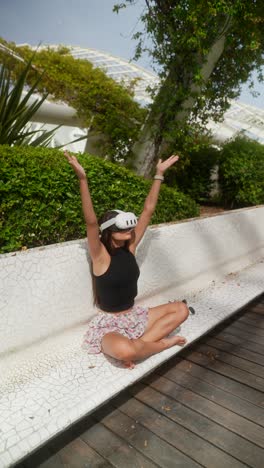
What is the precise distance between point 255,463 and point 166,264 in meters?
2.11

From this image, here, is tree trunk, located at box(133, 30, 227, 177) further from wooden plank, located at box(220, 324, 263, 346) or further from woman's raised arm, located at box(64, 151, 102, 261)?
woman's raised arm, located at box(64, 151, 102, 261)

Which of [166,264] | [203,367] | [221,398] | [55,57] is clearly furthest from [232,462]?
[55,57]

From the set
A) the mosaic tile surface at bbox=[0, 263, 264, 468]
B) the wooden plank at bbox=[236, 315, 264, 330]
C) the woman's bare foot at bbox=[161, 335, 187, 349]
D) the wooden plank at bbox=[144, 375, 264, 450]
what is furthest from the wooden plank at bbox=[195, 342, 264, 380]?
the wooden plank at bbox=[236, 315, 264, 330]

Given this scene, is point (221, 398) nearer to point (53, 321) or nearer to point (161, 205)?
point (53, 321)

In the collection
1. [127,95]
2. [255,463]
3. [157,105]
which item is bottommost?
[255,463]

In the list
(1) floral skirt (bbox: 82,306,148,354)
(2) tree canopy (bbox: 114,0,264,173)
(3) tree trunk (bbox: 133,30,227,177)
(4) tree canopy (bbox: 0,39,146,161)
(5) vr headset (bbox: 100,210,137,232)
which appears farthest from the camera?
Answer: (4) tree canopy (bbox: 0,39,146,161)

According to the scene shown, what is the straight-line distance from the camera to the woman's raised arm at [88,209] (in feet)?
7.81

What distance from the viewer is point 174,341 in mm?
2725

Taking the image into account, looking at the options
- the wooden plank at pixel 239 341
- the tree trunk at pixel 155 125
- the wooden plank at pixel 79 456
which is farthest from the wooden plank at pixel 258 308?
the tree trunk at pixel 155 125

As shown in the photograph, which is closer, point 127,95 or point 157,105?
point 157,105

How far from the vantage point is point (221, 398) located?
7.74 ft

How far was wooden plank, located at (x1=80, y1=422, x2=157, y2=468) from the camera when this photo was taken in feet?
6.04

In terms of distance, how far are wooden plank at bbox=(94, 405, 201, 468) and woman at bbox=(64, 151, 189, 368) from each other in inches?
14.0

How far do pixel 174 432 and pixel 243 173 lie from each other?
5.26m
